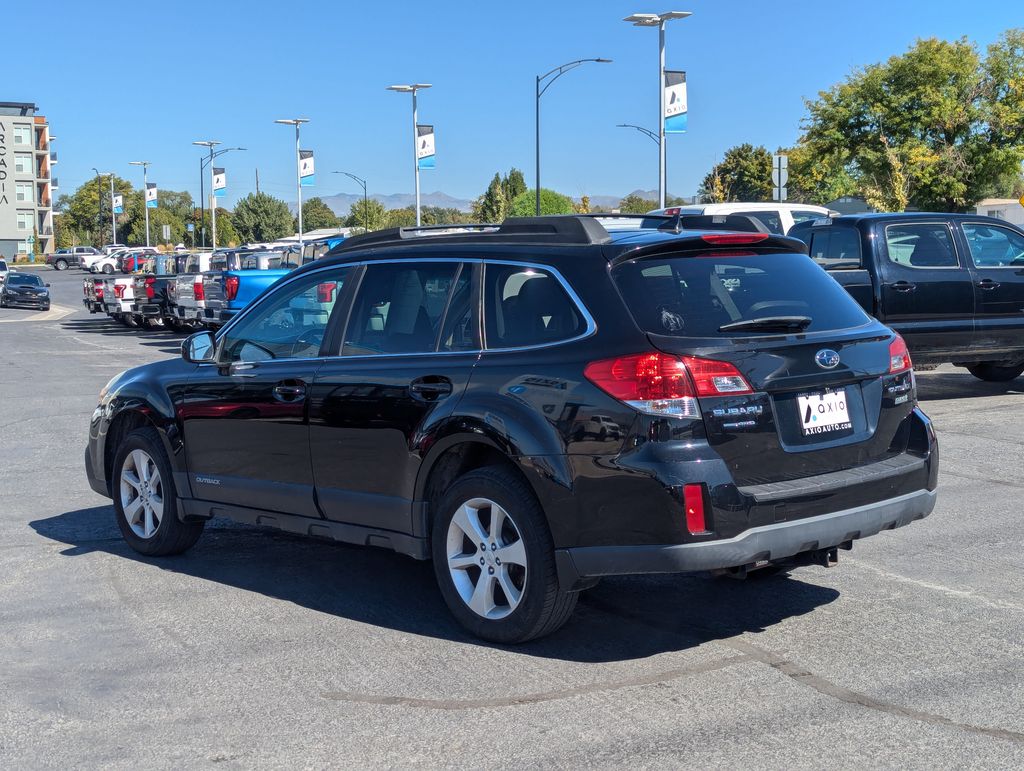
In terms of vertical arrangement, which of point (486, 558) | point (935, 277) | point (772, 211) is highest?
point (772, 211)

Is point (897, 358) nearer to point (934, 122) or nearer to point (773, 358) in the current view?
point (773, 358)

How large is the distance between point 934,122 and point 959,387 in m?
33.8

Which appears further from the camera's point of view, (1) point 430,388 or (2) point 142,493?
(2) point 142,493

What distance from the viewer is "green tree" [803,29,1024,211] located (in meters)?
44.2


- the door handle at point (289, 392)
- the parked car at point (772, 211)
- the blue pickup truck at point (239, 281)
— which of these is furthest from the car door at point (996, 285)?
the blue pickup truck at point (239, 281)

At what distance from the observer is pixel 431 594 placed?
624cm

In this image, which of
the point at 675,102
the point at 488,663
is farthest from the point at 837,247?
the point at 675,102

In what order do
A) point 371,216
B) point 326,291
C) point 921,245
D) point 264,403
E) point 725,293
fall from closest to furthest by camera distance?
point 725,293, point 264,403, point 326,291, point 921,245, point 371,216

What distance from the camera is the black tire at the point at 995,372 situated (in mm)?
14258

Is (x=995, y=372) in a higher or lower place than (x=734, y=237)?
lower

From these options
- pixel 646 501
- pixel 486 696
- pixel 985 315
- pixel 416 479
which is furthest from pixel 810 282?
pixel 985 315

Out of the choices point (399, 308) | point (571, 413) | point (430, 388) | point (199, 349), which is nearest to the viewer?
point (571, 413)

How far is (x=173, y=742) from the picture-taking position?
434 centimetres

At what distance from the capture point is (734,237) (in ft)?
17.9
